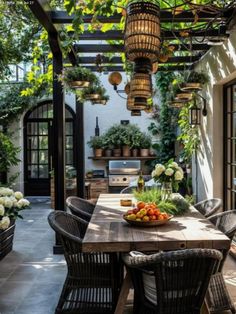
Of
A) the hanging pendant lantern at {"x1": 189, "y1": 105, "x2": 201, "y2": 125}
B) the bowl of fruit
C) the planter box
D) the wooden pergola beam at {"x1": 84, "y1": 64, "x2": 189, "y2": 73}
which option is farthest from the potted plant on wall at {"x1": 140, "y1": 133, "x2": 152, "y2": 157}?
the bowl of fruit

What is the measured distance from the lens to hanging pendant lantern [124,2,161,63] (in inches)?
97.7

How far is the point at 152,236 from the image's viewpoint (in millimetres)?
2814

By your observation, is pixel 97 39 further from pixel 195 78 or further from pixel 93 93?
pixel 195 78

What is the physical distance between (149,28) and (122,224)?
5.16 feet

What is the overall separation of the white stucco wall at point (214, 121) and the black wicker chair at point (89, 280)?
2907 mm

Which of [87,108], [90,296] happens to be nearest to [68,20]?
[90,296]

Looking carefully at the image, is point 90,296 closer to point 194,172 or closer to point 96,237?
point 96,237

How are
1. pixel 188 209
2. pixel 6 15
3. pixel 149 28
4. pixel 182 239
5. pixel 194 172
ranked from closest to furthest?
pixel 149 28
pixel 182 239
pixel 188 209
pixel 6 15
pixel 194 172

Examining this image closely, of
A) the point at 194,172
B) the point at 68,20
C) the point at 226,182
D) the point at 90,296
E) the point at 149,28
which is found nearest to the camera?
the point at 149,28

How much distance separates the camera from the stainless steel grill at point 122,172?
9.65m

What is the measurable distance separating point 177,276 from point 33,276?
2.20m

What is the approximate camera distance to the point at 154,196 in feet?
13.2

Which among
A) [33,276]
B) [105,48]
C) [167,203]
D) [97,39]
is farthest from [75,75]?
[33,276]

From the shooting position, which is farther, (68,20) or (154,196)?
(68,20)
